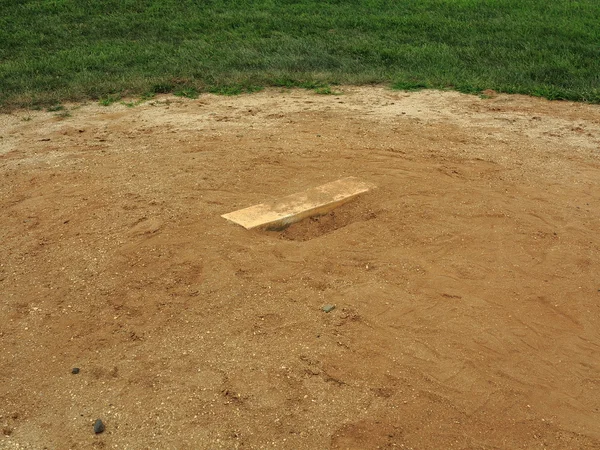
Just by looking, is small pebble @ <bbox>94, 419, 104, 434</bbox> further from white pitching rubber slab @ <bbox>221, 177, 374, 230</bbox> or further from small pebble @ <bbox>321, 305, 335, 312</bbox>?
white pitching rubber slab @ <bbox>221, 177, 374, 230</bbox>

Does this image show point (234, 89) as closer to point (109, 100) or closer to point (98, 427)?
point (109, 100)

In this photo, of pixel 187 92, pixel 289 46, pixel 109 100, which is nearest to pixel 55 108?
pixel 109 100

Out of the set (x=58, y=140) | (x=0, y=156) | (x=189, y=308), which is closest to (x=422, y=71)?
(x=58, y=140)

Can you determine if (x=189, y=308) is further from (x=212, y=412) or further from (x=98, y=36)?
(x=98, y=36)

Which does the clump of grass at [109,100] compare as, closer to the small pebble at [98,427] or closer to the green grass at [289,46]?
the green grass at [289,46]

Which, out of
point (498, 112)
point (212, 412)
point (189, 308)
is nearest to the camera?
point (212, 412)

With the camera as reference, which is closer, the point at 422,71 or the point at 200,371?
the point at 200,371

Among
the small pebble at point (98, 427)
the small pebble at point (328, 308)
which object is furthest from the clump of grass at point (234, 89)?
the small pebble at point (98, 427)

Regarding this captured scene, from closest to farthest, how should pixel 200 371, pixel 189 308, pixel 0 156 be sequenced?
1. pixel 200 371
2. pixel 189 308
3. pixel 0 156

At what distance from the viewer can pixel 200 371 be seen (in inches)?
137

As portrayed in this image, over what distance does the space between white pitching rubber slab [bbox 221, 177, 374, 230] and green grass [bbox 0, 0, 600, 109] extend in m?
3.44

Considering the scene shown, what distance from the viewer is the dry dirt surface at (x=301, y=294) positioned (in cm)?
320

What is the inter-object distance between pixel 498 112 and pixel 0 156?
5.10m

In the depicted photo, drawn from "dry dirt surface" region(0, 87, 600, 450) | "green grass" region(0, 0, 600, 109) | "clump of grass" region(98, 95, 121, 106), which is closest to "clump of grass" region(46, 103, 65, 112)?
"green grass" region(0, 0, 600, 109)
